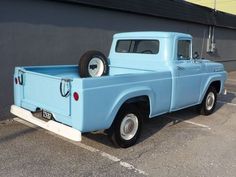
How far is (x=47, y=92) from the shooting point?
15.8 ft

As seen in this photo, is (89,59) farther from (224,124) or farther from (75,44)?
(224,124)

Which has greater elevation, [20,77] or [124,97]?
[20,77]

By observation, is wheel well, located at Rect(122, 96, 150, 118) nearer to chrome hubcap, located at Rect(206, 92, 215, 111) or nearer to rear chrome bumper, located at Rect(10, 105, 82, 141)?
rear chrome bumper, located at Rect(10, 105, 82, 141)

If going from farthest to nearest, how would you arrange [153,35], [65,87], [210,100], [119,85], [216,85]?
[216,85]
[210,100]
[153,35]
[119,85]
[65,87]

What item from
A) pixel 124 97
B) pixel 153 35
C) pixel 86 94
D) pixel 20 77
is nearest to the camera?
pixel 86 94

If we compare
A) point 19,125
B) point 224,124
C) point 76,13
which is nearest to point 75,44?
point 76,13

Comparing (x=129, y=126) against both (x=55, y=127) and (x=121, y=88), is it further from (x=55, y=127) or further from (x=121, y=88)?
(x=55, y=127)

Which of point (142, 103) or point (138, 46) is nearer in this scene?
point (142, 103)

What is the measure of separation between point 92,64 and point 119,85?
180 centimetres

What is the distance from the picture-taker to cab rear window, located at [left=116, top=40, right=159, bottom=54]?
6.37m

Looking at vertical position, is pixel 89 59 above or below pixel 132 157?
above

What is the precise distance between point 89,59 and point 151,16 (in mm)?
5842

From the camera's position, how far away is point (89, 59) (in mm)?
6195

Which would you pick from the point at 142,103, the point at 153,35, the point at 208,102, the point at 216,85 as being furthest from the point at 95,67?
the point at 216,85
